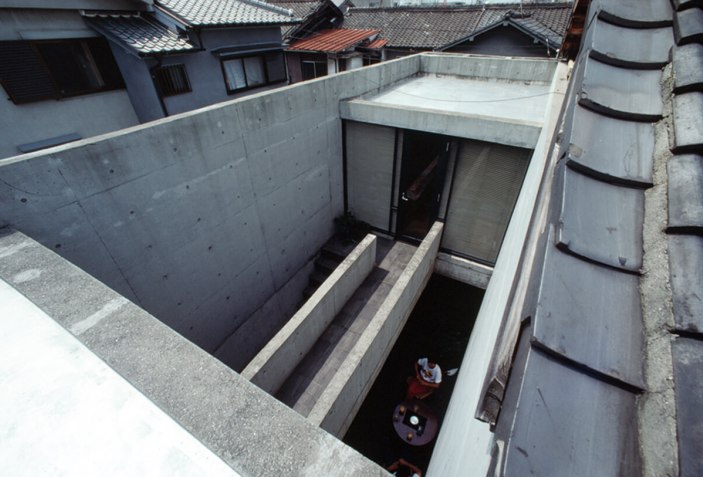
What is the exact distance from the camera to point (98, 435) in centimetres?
152

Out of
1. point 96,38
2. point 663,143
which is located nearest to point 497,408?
point 663,143

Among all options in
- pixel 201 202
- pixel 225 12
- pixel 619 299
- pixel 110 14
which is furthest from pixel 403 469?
pixel 225 12

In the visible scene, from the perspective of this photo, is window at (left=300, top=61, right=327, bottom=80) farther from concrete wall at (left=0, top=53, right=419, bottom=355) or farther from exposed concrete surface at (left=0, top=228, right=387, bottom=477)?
exposed concrete surface at (left=0, top=228, right=387, bottom=477)

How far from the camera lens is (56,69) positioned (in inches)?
285

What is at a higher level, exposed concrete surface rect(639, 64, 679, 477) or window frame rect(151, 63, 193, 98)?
exposed concrete surface rect(639, 64, 679, 477)

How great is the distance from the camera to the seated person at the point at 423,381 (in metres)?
6.55

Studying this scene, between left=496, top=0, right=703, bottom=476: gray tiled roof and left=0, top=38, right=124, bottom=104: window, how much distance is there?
10.0 m

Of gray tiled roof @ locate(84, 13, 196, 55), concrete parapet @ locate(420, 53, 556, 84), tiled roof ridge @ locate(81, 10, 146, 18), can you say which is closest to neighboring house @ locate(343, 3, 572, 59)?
concrete parapet @ locate(420, 53, 556, 84)

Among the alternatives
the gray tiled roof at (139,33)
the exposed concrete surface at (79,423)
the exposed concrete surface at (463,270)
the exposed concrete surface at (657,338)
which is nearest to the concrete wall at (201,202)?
the exposed concrete surface at (79,423)

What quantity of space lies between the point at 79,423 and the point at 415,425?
5972 millimetres

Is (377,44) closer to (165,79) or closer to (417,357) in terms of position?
(165,79)

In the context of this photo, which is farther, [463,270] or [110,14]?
[463,270]

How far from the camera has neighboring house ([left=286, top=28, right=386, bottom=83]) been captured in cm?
1398

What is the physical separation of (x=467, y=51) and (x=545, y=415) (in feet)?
55.0
